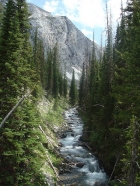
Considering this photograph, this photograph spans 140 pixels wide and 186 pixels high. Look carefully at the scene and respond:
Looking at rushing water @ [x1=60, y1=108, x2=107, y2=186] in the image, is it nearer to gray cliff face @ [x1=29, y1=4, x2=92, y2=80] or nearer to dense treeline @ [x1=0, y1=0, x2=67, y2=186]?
dense treeline @ [x1=0, y1=0, x2=67, y2=186]

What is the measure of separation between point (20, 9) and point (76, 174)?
14559 mm

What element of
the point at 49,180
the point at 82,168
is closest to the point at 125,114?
the point at 49,180

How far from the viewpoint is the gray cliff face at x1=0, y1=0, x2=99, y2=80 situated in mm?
161250

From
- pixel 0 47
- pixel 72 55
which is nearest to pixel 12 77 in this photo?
pixel 0 47

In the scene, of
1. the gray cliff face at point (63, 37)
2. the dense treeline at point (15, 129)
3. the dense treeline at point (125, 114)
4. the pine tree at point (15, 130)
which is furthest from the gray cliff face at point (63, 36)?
the pine tree at point (15, 130)

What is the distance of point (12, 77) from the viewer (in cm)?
1315

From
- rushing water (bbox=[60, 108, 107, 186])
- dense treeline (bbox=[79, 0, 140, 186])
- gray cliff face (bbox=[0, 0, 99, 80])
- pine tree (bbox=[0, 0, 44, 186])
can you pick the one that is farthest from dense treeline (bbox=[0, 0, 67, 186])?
gray cliff face (bbox=[0, 0, 99, 80])

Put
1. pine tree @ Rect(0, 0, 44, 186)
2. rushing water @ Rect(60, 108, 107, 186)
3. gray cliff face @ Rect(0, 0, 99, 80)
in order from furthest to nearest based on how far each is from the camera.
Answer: gray cliff face @ Rect(0, 0, 99, 80), rushing water @ Rect(60, 108, 107, 186), pine tree @ Rect(0, 0, 44, 186)

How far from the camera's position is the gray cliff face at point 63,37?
161 meters

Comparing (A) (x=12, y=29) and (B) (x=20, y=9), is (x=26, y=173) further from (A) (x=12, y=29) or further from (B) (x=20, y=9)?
(B) (x=20, y=9)

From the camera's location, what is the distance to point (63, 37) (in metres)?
176

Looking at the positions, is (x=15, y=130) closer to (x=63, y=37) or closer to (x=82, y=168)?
(x=82, y=168)

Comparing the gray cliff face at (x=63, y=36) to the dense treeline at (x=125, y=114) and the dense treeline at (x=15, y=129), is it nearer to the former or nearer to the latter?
the dense treeline at (x=125, y=114)

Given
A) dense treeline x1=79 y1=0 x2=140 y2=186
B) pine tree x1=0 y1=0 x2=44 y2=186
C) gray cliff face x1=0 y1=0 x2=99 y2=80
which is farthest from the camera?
gray cliff face x1=0 y1=0 x2=99 y2=80
